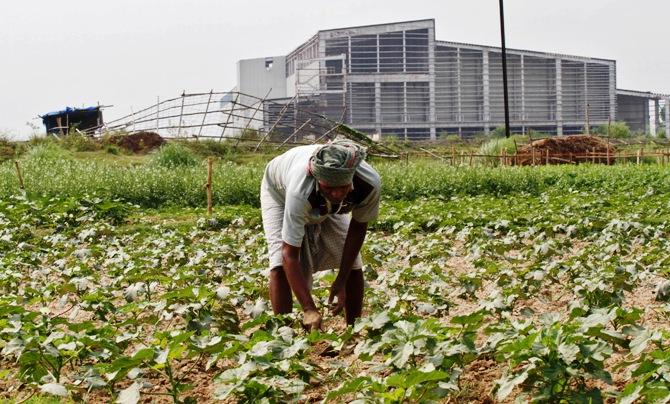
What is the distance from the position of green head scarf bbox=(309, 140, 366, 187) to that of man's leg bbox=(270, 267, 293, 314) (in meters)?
0.78

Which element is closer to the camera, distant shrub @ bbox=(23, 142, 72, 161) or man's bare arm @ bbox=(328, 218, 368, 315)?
man's bare arm @ bbox=(328, 218, 368, 315)

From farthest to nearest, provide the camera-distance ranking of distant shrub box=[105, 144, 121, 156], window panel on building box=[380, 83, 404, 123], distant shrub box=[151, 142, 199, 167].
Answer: window panel on building box=[380, 83, 404, 123] → distant shrub box=[105, 144, 121, 156] → distant shrub box=[151, 142, 199, 167]

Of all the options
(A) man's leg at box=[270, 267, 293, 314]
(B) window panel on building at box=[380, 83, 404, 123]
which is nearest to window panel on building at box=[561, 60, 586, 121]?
(B) window panel on building at box=[380, 83, 404, 123]

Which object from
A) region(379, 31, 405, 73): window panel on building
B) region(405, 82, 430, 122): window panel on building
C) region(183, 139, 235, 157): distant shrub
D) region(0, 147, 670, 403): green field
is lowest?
region(0, 147, 670, 403): green field

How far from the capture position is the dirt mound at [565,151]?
2792 centimetres

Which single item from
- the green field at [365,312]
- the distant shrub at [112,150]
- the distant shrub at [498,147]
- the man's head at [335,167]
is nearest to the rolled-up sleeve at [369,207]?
the man's head at [335,167]

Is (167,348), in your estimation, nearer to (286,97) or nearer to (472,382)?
(472,382)

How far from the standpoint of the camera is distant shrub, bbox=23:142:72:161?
22.1 meters

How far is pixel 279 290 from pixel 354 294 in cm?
39

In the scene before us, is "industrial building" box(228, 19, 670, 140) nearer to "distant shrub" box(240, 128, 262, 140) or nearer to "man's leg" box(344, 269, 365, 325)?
"distant shrub" box(240, 128, 262, 140)

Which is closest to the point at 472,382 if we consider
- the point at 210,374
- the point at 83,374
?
the point at 210,374

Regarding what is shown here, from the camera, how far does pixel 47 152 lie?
22.8 metres

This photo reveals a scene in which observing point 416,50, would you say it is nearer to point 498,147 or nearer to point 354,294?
point 498,147

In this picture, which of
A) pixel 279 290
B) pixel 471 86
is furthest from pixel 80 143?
pixel 471 86
